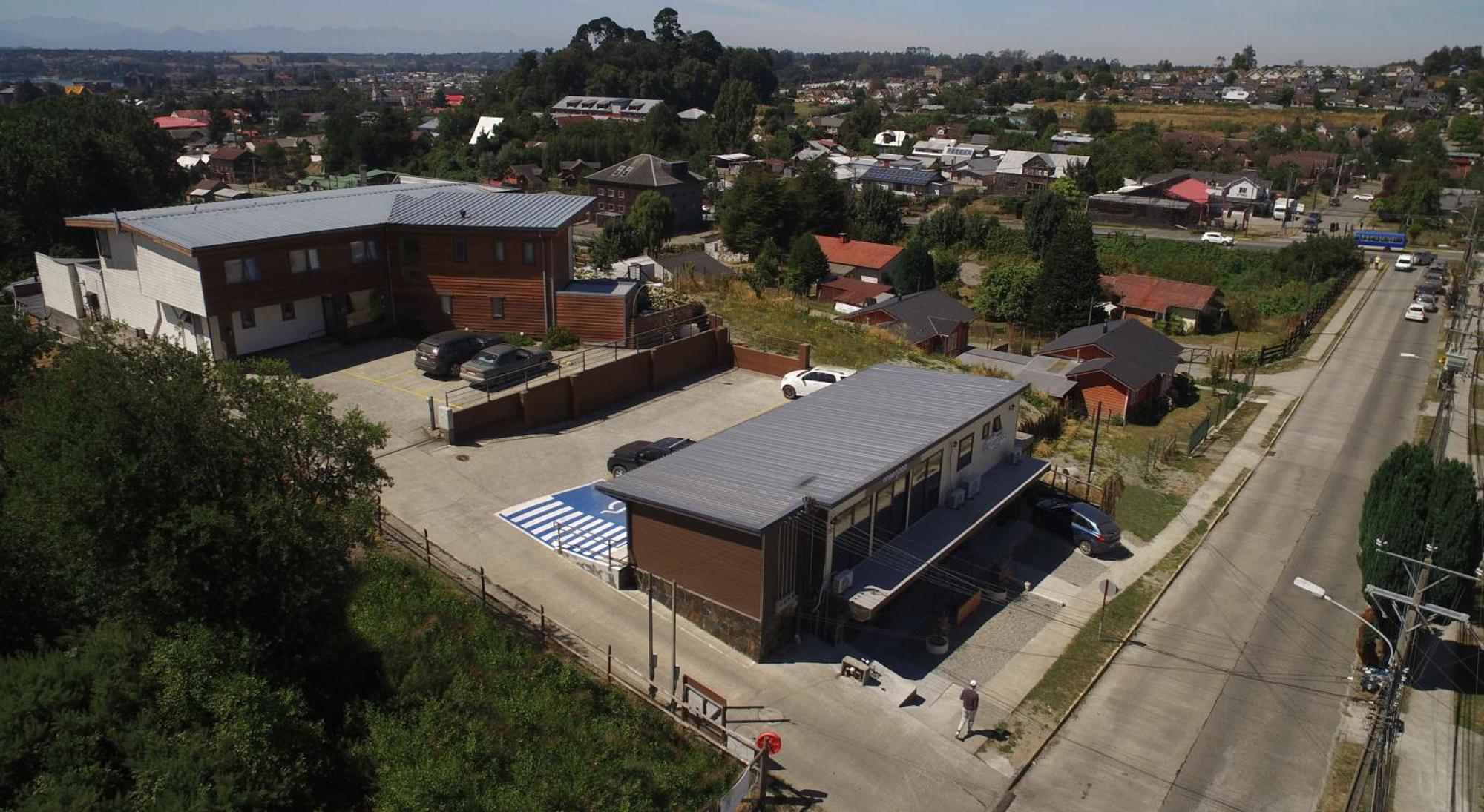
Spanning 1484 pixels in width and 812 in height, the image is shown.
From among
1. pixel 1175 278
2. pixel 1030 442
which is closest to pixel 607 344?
pixel 1030 442

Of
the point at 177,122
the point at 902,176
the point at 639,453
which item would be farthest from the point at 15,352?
the point at 177,122

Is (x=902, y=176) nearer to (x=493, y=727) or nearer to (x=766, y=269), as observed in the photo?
(x=766, y=269)

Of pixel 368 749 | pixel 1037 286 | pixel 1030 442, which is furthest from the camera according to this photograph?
pixel 1037 286

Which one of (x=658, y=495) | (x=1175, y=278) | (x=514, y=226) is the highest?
(x=514, y=226)

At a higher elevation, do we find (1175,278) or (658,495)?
(658,495)

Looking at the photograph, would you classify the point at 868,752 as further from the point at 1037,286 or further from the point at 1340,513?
the point at 1037,286

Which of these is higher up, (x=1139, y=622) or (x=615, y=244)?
(x=615, y=244)

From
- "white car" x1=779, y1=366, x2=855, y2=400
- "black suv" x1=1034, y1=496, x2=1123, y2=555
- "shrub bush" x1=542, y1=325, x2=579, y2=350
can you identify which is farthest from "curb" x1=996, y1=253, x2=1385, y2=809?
"shrub bush" x1=542, y1=325, x2=579, y2=350

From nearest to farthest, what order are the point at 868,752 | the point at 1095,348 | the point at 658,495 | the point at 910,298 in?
the point at 868,752, the point at 658,495, the point at 1095,348, the point at 910,298
